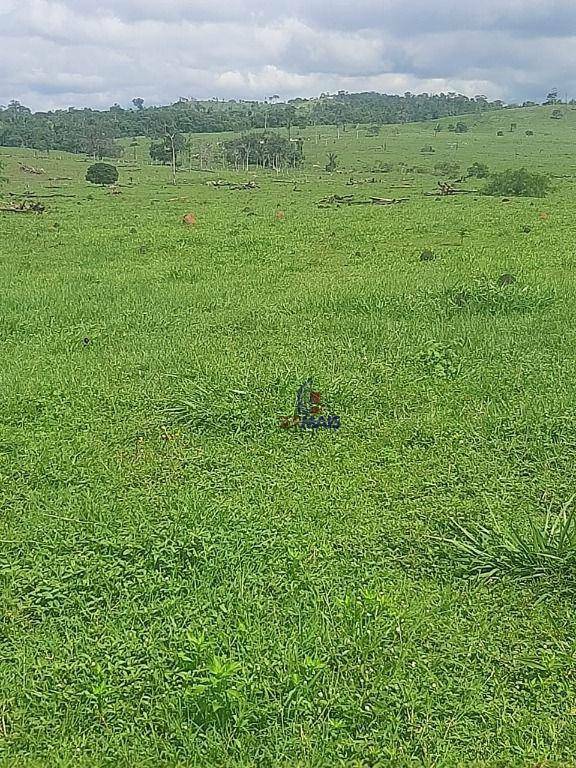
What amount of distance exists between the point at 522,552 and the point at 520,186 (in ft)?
68.3

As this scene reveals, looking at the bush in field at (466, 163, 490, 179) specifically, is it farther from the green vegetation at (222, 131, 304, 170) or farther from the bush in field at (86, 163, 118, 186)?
the green vegetation at (222, 131, 304, 170)

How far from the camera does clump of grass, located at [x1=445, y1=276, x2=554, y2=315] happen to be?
954 centimetres

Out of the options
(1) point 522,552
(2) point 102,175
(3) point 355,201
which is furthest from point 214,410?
(2) point 102,175

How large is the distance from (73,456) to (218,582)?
6.82 feet

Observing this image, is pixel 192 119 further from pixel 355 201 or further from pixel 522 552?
pixel 522 552

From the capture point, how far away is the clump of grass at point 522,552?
4.30 metres

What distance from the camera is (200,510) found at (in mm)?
5004

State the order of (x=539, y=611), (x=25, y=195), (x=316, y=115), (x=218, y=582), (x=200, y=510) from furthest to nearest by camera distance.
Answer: (x=316, y=115) → (x=25, y=195) → (x=200, y=510) → (x=218, y=582) → (x=539, y=611)

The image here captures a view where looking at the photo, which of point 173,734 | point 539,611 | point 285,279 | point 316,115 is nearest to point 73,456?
point 173,734

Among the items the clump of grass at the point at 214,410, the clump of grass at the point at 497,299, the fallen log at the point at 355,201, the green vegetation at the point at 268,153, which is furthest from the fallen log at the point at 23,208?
the green vegetation at the point at 268,153

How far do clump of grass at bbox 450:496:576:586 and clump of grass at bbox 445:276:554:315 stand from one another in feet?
17.3

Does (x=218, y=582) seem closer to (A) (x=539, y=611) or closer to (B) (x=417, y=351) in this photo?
(A) (x=539, y=611)

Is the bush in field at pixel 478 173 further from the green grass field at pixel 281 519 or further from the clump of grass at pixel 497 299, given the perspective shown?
the clump of grass at pixel 497 299

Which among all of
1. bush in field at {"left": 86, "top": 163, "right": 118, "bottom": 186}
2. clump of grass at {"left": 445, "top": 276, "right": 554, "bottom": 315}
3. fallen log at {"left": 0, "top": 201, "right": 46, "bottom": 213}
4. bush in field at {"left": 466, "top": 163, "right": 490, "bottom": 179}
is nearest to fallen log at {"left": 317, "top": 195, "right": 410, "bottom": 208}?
fallen log at {"left": 0, "top": 201, "right": 46, "bottom": 213}
